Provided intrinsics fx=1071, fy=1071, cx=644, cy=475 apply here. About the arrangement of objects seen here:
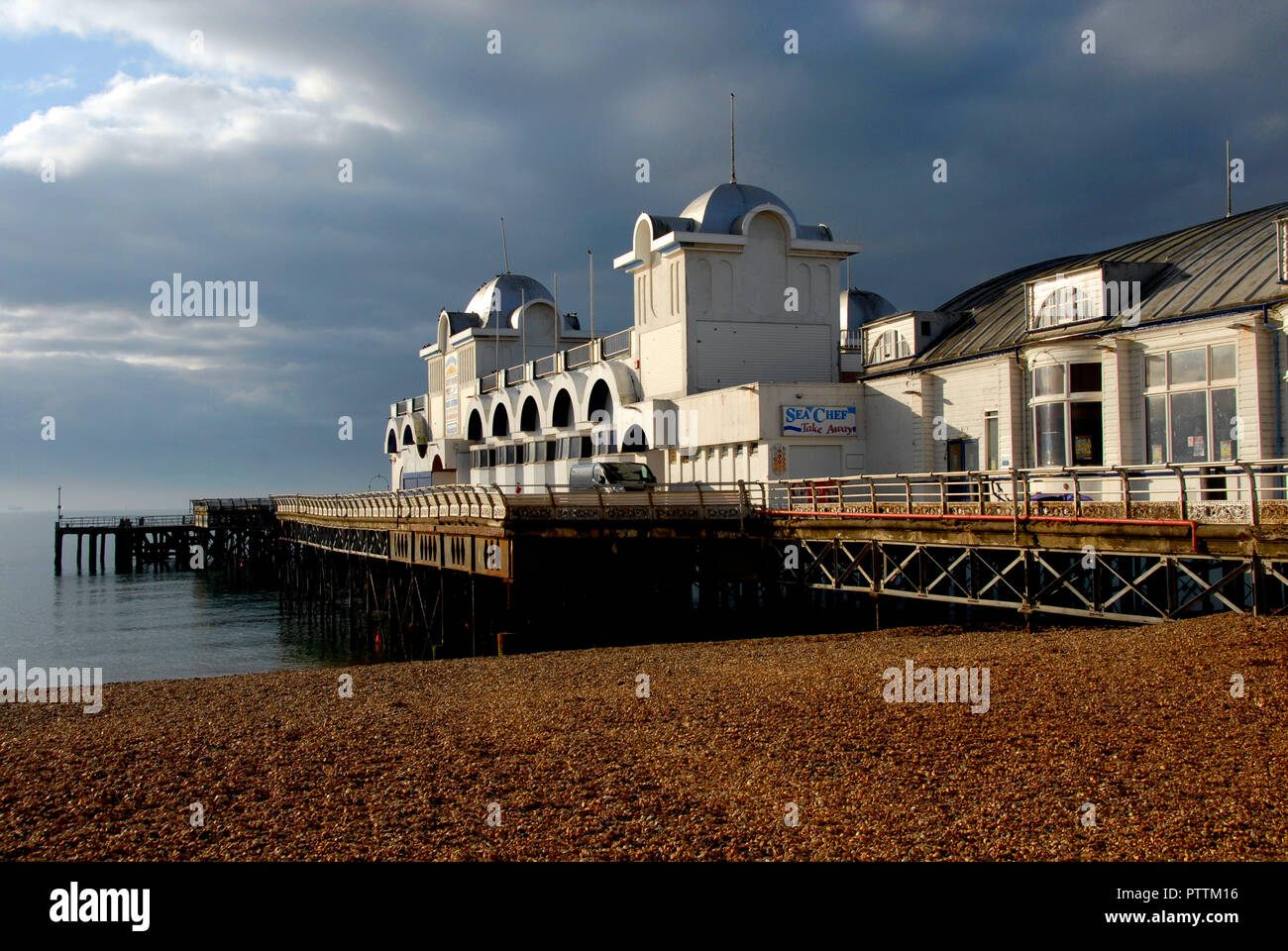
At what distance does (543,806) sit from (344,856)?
5.73 ft

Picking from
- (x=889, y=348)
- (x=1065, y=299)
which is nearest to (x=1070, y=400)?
(x=1065, y=299)

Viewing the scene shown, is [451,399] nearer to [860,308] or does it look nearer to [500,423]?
[500,423]

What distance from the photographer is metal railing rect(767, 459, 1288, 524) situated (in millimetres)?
16203

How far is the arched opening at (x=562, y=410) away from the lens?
45.9 metres

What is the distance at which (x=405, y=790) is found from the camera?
10031 millimetres

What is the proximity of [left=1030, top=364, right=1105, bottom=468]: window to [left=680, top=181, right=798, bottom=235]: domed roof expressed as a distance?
1454cm

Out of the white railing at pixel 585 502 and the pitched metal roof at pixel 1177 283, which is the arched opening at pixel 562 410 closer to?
the white railing at pixel 585 502

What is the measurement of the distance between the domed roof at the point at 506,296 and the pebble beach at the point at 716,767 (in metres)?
45.4

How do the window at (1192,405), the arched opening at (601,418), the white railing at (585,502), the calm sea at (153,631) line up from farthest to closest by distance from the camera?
1. the arched opening at (601,418)
2. the calm sea at (153,631)
3. the white railing at (585,502)
4. the window at (1192,405)

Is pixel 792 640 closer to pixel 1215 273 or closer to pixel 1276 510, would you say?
pixel 1276 510

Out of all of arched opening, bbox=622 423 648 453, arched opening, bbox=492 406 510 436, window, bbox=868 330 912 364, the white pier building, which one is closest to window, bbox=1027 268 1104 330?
the white pier building

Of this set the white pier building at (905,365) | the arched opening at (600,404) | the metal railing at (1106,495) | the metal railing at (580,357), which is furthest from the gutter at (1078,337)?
the metal railing at (580,357)

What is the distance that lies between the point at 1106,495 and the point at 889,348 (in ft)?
42.1

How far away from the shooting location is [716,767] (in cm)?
1019
